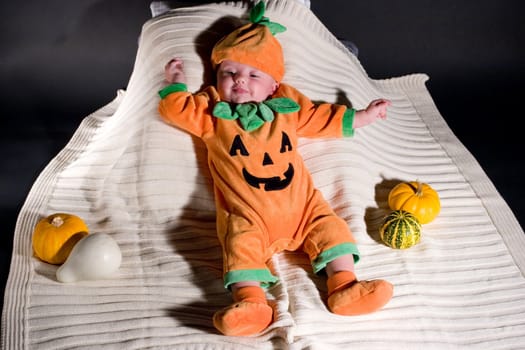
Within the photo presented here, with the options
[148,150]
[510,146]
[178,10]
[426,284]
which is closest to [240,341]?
[426,284]

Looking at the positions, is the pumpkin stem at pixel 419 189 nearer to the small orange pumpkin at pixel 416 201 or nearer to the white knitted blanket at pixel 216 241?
the small orange pumpkin at pixel 416 201

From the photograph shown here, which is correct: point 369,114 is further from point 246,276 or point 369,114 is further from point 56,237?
point 56,237

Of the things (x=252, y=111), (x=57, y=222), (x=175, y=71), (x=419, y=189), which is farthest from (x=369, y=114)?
(x=57, y=222)

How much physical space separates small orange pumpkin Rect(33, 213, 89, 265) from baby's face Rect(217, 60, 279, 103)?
582 mm

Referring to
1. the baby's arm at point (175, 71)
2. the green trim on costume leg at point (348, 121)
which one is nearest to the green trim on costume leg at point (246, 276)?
the green trim on costume leg at point (348, 121)

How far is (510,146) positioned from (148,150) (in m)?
1.42

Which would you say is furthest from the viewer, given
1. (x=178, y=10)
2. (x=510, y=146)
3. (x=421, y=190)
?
(x=510, y=146)

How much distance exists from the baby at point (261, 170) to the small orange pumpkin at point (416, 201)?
24cm

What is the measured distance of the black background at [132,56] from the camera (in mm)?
3111

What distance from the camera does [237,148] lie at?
2281 mm

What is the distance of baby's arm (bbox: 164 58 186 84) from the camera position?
251 centimetres

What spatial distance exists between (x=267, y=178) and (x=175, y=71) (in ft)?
1.75

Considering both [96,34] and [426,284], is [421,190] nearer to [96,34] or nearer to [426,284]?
[426,284]

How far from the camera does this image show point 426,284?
2215mm
